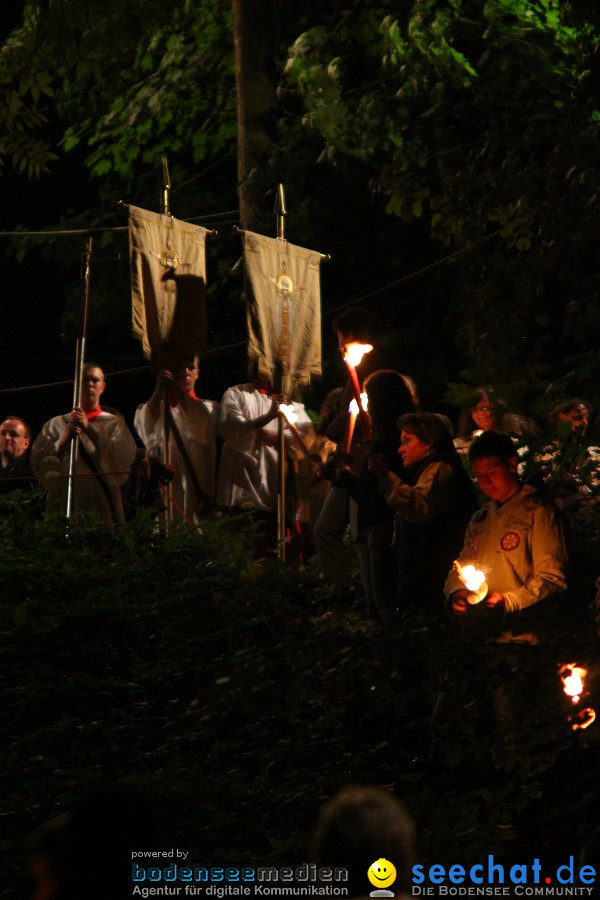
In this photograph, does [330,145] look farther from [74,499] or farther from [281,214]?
[74,499]

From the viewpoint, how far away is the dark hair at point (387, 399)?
8.33 metres

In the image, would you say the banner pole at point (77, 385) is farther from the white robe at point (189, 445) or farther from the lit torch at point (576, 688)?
the lit torch at point (576, 688)

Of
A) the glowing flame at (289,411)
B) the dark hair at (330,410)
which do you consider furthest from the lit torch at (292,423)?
the dark hair at (330,410)

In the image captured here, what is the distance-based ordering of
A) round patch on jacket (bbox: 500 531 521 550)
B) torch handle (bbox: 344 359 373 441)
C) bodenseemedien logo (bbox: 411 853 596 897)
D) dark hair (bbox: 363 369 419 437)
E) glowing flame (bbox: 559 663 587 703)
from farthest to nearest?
torch handle (bbox: 344 359 373 441) → dark hair (bbox: 363 369 419 437) → round patch on jacket (bbox: 500 531 521 550) → glowing flame (bbox: 559 663 587 703) → bodenseemedien logo (bbox: 411 853 596 897)

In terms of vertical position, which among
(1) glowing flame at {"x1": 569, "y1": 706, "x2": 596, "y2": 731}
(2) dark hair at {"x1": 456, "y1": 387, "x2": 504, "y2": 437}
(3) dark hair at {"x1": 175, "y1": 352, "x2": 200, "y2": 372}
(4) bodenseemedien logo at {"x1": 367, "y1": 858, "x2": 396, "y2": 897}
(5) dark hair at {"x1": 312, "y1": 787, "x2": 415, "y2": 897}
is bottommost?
(4) bodenseemedien logo at {"x1": 367, "y1": 858, "x2": 396, "y2": 897}

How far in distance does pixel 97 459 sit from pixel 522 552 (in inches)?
183

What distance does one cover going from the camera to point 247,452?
10.5 meters

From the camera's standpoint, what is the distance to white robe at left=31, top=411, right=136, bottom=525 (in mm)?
10656

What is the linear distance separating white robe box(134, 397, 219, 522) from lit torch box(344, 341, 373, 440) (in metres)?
1.99

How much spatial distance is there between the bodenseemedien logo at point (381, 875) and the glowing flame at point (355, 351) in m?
5.43

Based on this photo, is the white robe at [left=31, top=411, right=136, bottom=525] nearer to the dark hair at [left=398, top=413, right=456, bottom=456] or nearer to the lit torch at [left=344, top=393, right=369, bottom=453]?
the lit torch at [left=344, top=393, right=369, bottom=453]

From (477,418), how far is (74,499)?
115 inches

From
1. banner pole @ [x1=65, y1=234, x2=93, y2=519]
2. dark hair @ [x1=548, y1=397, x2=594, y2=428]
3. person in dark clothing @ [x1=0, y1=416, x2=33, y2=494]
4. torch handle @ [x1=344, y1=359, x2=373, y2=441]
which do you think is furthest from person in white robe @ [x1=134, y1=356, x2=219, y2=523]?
dark hair @ [x1=548, y1=397, x2=594, y2=428]

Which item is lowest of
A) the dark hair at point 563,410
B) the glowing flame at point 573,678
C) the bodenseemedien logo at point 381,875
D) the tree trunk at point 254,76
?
the bodenseemedien logo at point 381,875
